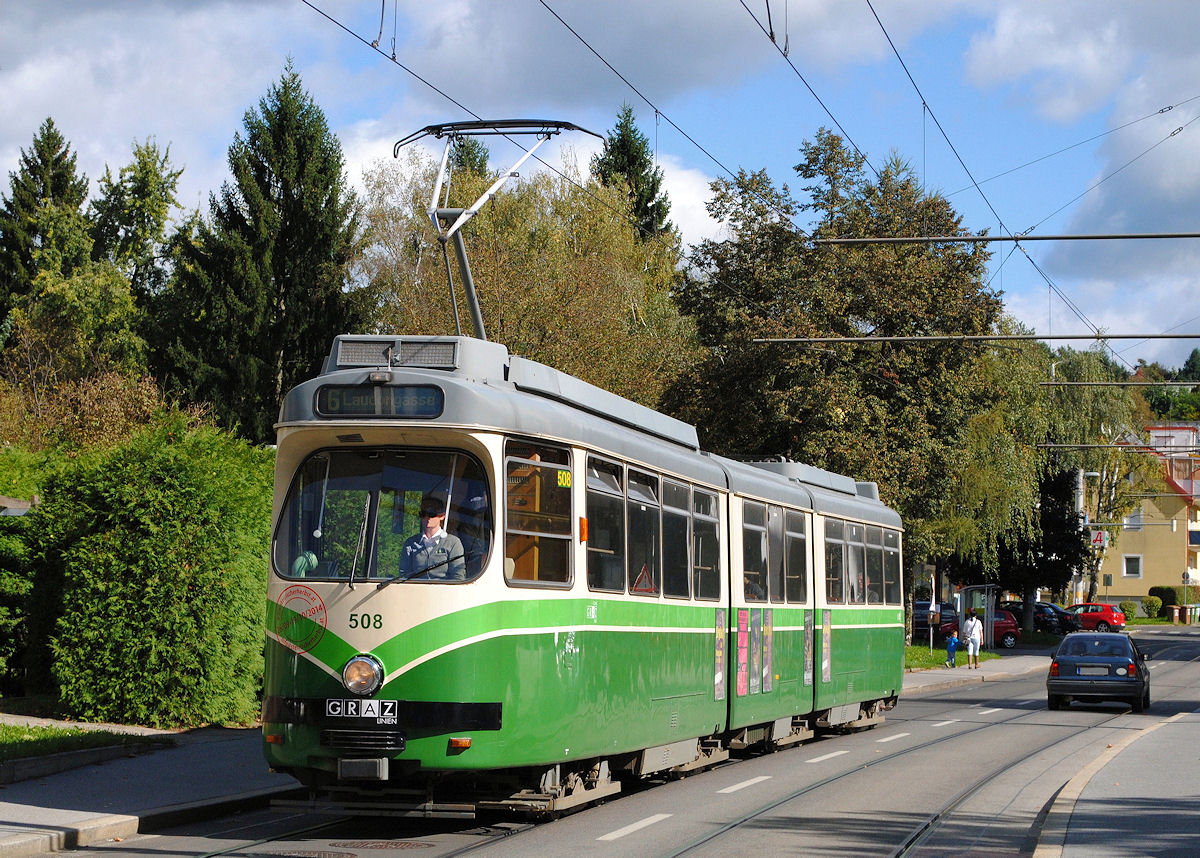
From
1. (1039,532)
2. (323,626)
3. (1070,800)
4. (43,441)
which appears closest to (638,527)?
(323,626)

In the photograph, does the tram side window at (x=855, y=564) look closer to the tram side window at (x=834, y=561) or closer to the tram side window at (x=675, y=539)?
the tram side window at (x=834, y=561)

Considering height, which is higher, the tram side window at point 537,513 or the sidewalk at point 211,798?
the tram side window at point 537,513

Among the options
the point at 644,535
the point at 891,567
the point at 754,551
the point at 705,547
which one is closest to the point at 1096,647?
the point at 891,567

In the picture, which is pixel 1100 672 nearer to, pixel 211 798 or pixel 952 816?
pixel 952 816

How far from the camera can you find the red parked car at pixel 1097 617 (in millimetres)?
66250

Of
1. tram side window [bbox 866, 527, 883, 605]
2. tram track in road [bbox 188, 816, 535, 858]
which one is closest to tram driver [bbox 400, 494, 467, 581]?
tram track in road [bbox 188, 816, 535, 858]

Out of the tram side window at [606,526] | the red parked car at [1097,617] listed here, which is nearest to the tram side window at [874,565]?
the tram side window at [606,526]

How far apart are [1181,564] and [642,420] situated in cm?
10594

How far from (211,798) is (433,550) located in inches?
121

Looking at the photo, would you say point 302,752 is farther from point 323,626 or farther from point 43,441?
point 43,441

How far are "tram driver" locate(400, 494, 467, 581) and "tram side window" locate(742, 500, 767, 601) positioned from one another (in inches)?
242

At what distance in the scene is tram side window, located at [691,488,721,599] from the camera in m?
14.1

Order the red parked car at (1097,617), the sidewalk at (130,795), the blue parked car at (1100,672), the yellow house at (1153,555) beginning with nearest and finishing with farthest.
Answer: the sidewalk at (130,795) < the blue parked car at (1100,672) < the red parked car at (1097,617) < the yellow house at (1153,555)

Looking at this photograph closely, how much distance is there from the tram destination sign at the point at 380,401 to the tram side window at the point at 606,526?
66.1 inches
